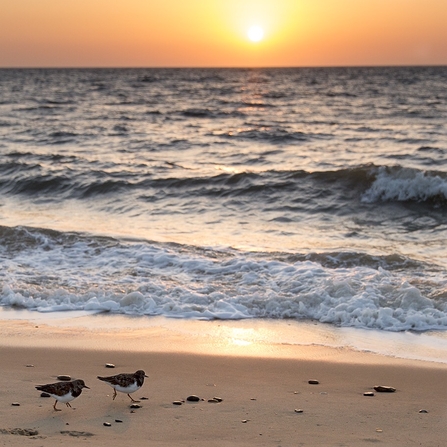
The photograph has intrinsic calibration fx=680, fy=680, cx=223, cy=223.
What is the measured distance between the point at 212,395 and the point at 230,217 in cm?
879

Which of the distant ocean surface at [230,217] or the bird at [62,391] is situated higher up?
the distant ocean surface at [230,217]

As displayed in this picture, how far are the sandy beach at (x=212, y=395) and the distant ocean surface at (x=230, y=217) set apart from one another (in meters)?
1.35

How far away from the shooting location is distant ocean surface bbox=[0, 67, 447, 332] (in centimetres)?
846

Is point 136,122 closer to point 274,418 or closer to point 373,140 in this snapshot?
point 373,140

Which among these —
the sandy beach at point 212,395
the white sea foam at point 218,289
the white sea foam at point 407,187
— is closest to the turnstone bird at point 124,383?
the sandy beach at point 212,395

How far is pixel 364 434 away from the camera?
15.8 ft

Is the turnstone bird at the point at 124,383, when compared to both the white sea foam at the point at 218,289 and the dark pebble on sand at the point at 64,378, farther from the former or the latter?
the white sea foam at the point at 218,289

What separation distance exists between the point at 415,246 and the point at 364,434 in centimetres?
724

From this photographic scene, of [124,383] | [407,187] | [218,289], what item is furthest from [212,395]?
[407,187]

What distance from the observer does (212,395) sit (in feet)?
18.2

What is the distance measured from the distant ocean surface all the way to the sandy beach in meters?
1.35

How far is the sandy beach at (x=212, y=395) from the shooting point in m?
4.72

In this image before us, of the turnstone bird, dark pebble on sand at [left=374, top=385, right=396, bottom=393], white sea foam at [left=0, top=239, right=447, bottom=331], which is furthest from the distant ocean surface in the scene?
the turnstone bird

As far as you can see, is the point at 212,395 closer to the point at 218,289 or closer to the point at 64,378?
the point at 64,378
